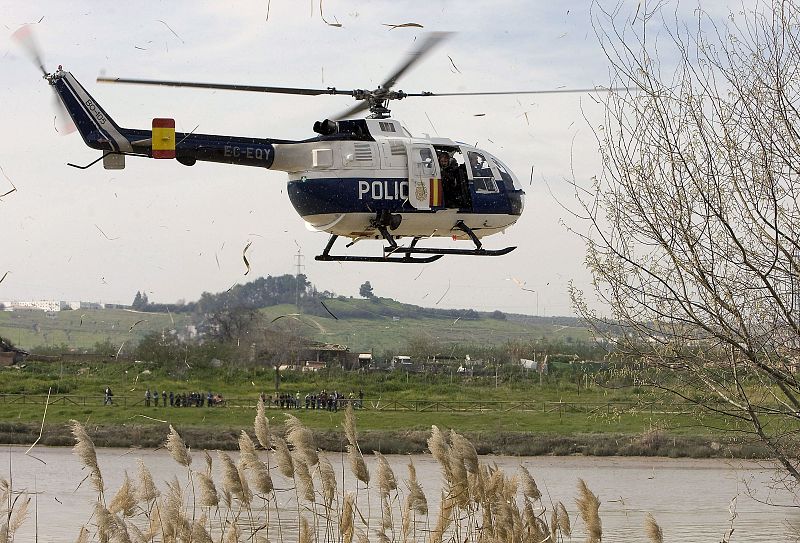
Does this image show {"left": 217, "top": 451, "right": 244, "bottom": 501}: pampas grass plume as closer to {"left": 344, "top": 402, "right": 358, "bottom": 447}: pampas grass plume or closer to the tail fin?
{"left": 344, "top": 402, "right": 358, "bottom": 447}: pampas grass plume

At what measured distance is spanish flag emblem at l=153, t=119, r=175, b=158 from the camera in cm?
1560

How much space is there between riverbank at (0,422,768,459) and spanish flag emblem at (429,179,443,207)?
60.8 ft

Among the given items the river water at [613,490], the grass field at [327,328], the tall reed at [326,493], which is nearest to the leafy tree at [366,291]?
the grass field at [327,328]

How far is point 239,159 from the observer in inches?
649

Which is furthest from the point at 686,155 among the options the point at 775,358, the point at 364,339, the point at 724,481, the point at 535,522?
the point at 364,339

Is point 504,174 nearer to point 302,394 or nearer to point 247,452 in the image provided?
point 247,452

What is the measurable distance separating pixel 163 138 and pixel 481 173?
4339 millimetres

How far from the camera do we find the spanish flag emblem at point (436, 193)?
16.9m

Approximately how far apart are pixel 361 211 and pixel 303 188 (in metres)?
0.78

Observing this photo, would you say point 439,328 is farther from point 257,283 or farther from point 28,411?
point 28,411

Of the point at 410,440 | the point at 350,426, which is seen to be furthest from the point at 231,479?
the point at 410,440

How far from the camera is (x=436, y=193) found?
55.6ft

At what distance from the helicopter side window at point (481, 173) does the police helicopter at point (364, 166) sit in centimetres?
1

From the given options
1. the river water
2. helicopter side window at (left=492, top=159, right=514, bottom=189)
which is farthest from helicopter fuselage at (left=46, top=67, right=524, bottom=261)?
the river water
